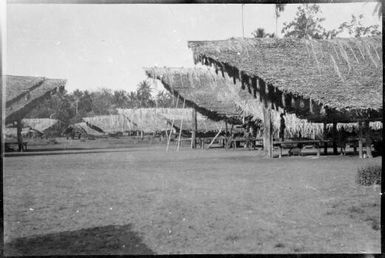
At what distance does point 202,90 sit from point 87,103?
41294 mm

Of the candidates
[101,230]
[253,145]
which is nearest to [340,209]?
[101,230]

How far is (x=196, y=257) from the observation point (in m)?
3.91

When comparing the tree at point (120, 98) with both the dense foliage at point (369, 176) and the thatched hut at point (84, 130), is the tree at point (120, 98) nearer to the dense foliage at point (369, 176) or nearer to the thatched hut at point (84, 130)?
the thatched hut at point (84, 130)

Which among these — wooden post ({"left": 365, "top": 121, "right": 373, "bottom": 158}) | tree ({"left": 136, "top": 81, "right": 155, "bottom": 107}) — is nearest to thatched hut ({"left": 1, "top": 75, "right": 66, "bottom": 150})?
wooden post ({"left": 365, "top": 121, "right": 373, "bottom": 158})

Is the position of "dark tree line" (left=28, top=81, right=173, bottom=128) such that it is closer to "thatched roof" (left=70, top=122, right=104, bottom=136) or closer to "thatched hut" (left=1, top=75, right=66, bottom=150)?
"thatched roof" (left=70, top=122, right=104, bottom=136)

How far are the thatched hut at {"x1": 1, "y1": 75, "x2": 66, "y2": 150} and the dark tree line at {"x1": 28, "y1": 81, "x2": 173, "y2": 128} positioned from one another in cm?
3419

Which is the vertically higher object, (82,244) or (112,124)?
(112,124)

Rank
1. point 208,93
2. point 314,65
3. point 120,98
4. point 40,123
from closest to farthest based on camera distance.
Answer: point 314,65 < point 208,93 < point 40,123 < point 120,98

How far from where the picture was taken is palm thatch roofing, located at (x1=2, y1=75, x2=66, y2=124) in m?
18.8

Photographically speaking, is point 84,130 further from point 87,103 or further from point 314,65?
point 314,65

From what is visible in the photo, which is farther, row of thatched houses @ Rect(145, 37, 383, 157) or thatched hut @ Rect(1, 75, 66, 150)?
thatched hut @ Rect(1, 75, 66, 150)

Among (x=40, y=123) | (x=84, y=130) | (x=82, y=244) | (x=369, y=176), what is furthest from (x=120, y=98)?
(x=82, y=244)

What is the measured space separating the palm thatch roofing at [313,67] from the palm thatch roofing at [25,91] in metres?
8.04

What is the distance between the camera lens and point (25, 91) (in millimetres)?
18859
